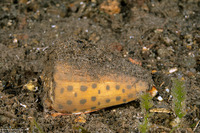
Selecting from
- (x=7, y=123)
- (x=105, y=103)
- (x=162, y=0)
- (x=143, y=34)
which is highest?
(x=162, y=0)

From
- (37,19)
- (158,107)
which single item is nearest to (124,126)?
(158,107)

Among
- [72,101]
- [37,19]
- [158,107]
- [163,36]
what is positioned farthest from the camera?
[37,19]

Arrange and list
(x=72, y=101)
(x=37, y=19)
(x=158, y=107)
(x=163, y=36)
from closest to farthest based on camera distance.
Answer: (x=72, y=101) → (x=158, y=107) → (x=163, y=36) → (x=37, y=19)

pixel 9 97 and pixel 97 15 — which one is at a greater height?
pixel 97 15

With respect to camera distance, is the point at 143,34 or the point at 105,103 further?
the point at 143,34

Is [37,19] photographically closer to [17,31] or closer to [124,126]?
[17,31]

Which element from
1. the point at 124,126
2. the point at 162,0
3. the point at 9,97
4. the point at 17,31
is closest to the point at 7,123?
the point at 9,97
